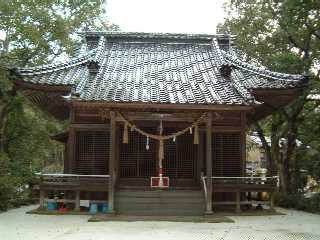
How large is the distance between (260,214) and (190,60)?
7.40 m

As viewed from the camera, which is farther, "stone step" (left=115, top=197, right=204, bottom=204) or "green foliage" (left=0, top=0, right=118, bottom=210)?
"green foliage" (left=0, top=0, right=118, bottom=210)

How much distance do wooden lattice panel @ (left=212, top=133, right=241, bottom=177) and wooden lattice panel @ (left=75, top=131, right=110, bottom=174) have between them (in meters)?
4.22

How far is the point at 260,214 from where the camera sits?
15.3 m

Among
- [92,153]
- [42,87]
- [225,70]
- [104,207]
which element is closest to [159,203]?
[104,207]

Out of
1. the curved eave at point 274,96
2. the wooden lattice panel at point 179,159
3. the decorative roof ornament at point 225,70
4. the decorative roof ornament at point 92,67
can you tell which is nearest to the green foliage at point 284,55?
the curved eave at point 274,96

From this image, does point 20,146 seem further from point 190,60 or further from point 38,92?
point 190,60

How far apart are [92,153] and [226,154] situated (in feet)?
17.2

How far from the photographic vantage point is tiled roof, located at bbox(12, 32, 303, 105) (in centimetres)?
1472

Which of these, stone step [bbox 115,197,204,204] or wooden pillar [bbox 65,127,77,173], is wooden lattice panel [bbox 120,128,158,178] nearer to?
wooden pillar [bbox 65,127,77,173]

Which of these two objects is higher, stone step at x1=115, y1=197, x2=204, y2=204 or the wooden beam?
the wooden beam

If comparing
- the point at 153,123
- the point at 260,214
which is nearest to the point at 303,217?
the point at 260,214

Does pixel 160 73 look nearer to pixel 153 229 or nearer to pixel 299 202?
pixel 153 229

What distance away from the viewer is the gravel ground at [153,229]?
10.3 m

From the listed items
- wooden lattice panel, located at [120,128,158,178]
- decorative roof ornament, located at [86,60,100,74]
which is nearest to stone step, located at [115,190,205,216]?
wooden lattice panel, located at [120,128,158,178]
